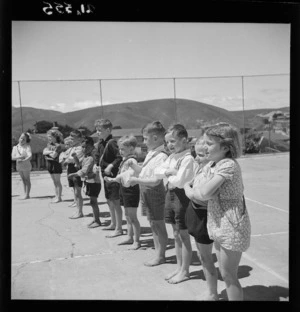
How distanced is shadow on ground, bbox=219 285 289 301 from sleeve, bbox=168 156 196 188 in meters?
0.83

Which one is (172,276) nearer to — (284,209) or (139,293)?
(139,293)

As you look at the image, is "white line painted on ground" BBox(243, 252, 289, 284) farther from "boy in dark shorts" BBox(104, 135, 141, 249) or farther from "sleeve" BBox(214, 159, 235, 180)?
"sleeve" BBox(214, 159, 235, 180)

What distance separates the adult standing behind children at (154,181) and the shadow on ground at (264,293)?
28.2 inches

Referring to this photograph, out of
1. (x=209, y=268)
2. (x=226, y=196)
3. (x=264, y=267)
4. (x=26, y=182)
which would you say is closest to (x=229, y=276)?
(x=209, y=268)

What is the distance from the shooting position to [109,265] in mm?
3180

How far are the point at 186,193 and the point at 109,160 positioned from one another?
1.47 meters

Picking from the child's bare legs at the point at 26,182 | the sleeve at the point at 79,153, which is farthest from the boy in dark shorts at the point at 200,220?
the child's bare legs at the point at 26,182

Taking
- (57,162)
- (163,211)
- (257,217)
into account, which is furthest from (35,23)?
(257,217)

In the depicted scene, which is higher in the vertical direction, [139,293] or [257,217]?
[257,217]

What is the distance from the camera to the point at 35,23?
2766mm

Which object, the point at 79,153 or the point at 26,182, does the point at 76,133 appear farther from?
the point at 26,182

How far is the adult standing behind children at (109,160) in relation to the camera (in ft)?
12.2

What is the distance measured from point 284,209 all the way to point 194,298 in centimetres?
233

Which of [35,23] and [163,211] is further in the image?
[163,211]
